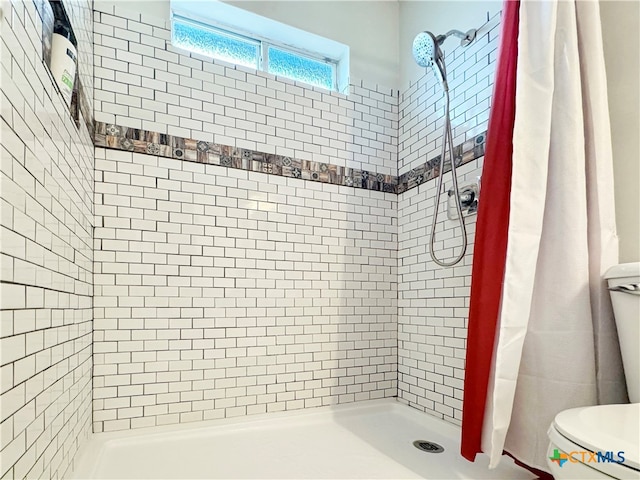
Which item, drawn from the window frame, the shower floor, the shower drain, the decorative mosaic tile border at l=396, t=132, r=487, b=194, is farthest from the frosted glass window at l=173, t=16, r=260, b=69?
the shower drain

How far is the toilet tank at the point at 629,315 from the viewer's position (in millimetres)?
1080

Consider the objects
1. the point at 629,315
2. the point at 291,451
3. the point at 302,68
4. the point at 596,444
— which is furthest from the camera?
the point at 302,68

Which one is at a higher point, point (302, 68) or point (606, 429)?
point (302, 68)

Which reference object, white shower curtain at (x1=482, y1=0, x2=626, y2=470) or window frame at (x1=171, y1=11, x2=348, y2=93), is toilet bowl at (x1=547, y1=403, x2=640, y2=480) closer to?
white shower curtain at (x1=482, y1=0, x2=626, y2=470)

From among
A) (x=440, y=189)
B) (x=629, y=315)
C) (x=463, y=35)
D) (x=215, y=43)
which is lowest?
(x=629, y=315)

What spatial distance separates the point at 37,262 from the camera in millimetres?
883

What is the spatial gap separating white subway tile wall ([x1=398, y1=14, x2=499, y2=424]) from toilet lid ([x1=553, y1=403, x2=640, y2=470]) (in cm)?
82

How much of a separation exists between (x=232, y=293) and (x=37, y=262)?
1021 millimetres

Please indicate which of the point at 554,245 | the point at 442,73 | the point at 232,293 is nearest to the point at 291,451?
the point at 232,293

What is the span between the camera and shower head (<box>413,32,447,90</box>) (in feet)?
5.89

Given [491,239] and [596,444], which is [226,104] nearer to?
[491,239]

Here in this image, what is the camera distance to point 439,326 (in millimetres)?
1928

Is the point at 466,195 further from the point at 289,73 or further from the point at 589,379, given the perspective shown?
the point at 289,73

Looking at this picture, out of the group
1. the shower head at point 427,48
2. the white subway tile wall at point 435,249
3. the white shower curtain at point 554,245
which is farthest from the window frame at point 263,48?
the white shower curtain at point 554,245
